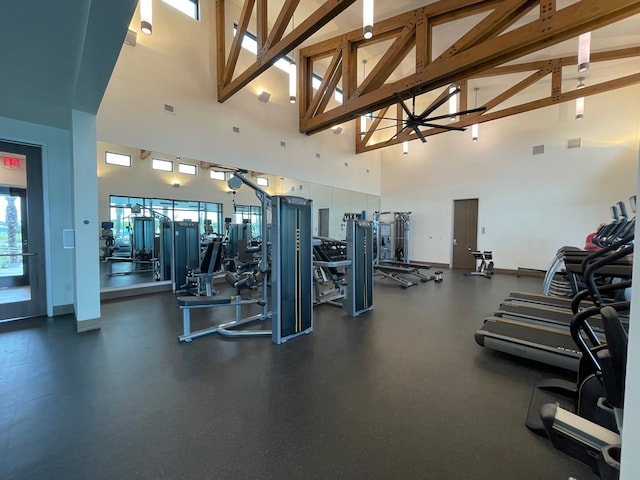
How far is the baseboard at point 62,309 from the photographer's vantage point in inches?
167

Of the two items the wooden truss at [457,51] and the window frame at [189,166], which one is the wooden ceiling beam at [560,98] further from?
the window frame at [189,166]

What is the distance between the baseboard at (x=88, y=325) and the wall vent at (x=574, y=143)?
1186 centimetres

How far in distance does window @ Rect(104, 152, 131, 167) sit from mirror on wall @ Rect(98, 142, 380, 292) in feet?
0.06

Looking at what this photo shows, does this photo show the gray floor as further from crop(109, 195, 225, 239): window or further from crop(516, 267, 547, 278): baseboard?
crop(516, 267, 547, 278): baseboard

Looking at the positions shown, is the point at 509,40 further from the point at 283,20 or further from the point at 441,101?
the point at 283,20

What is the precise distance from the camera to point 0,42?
88.4 inches

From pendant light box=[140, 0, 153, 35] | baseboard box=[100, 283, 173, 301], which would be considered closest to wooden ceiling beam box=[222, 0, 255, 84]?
pendant light box=[140, 0, 153, 35]

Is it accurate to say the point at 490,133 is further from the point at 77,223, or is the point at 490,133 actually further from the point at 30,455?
the point at 30,455

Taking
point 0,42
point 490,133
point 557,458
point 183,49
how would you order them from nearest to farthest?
point 557,458 → point 0,42 → point 183,49 → point 490,133

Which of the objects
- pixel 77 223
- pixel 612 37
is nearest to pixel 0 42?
pixel 77 223

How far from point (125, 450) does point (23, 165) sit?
4.59 m

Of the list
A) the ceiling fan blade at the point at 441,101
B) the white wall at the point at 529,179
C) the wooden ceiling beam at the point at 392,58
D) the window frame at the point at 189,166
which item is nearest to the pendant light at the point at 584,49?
the ceiling fan blade at the point at 441,101

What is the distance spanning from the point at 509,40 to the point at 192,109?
19.9ft

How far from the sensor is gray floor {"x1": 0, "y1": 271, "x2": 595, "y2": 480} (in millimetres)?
1568
